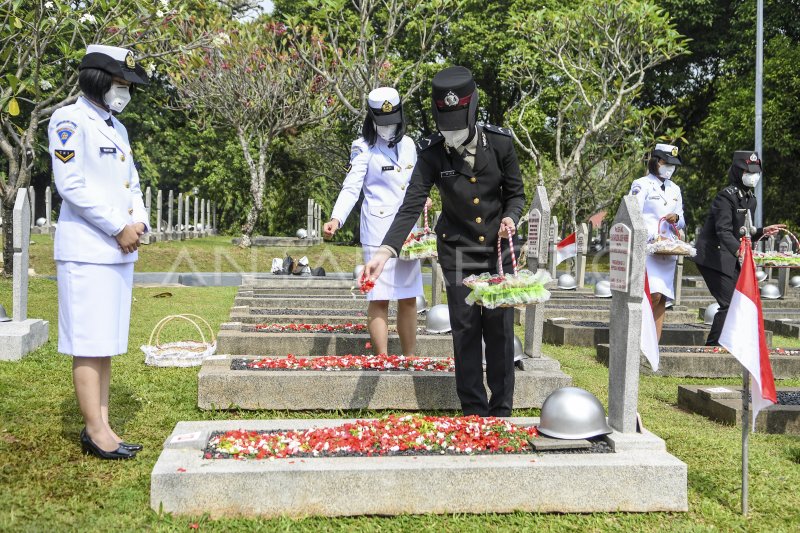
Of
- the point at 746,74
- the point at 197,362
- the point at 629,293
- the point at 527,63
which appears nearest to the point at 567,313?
the point at 197,362

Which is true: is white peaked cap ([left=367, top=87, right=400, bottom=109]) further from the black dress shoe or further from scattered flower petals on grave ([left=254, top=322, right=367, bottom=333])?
the black dress shoe

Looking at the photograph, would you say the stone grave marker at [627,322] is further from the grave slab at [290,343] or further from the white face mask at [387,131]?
the grave slab at [290,343]

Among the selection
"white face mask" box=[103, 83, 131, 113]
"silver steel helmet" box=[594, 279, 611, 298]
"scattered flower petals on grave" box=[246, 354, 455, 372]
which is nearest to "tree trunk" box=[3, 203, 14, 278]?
"scattered flower petals on grave" box=[246, 354, 455, 372]

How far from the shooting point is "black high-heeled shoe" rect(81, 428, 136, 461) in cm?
461

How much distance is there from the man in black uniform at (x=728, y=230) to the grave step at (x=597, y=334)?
131 cm

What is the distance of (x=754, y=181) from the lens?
8.66m

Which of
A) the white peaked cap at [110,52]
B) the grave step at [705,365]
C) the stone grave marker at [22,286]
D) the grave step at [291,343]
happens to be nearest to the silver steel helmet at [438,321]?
the grave step at [291,343]

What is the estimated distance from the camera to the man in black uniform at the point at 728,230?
8.70 m

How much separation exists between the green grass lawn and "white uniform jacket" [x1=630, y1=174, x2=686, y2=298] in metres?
1.19

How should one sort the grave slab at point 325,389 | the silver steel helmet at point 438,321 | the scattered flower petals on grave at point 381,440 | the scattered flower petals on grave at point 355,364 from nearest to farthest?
the scattered flower petals on grave at point 381,440 → the grave slab at point 325,389 → the scattered flower petals on grave at point 355,364 → the silver steel helmet at point 438,321

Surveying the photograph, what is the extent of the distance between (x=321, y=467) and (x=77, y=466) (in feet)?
5.43

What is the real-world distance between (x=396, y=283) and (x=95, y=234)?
9.03ft

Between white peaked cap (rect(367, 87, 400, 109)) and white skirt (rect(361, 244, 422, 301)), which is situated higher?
white peaked cap (rect(367, 87, 400, 109))

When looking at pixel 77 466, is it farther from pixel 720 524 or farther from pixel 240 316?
pixel 240 316
